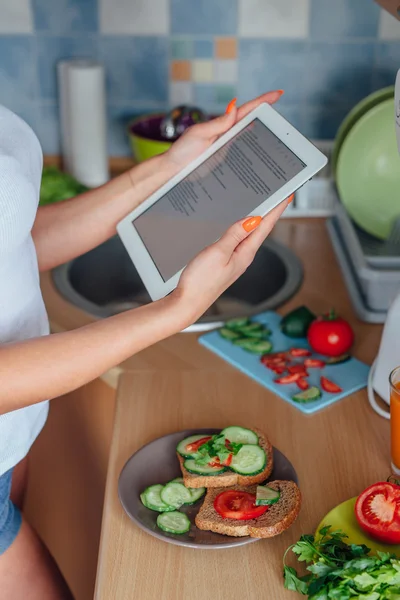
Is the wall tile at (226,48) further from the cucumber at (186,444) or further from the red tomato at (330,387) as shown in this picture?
the cucumber at (186,444)

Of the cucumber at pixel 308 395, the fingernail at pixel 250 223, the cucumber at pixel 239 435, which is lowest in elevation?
the cucumber at pixel 308 395

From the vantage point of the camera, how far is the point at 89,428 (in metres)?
1.34

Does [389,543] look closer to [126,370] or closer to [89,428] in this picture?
[126,370]

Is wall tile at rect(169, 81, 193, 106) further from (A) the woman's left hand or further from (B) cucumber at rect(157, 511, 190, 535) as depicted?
(B) cucumber at rect(157, 511, 190, 535)

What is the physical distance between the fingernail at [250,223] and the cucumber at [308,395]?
32 cm

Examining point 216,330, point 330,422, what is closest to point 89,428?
point 216,330

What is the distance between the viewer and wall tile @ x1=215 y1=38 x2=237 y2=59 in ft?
5.96

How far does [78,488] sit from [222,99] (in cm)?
103

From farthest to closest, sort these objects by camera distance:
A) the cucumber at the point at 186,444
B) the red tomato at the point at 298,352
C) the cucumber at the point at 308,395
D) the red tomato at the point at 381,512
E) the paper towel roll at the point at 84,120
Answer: the paper towel roll at the point at 84,120 < the red tomato at the point at 298,352 < the cucumber at the point at 308,395 < the cucumber at the point at 186,444 < the red tomato at the point at 381,512

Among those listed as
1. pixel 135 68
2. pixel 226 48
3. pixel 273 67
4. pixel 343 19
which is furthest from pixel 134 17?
pixel 343 19

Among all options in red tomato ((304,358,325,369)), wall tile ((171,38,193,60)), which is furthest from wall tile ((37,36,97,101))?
red tomato ((304,358,325,369))

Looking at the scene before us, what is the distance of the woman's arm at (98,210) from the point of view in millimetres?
1154

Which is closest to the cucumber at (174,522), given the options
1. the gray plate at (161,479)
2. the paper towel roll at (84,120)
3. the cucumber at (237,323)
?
the gray plate at (161,479)

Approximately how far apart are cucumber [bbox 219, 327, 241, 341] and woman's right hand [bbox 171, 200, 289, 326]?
36cm
